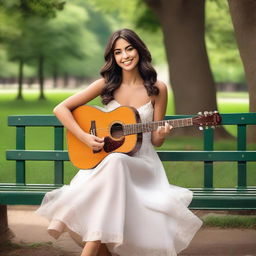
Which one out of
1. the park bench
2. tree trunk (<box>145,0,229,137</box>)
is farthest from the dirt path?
tree trunk (<box>145,0,229,137</box>)

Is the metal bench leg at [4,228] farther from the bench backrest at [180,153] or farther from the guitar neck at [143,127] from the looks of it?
the guitar neck at [143,127]

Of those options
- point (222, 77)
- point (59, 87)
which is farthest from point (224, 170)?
point (59, 87)

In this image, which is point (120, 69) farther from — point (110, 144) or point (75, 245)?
point (75, 245)

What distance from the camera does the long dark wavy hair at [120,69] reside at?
477 cm

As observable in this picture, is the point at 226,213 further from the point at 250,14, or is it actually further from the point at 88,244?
the point at 88,244

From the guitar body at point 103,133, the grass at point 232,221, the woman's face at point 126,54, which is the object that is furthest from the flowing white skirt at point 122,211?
the grass at point 232,221

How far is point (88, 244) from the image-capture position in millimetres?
4273

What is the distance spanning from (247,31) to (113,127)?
11.7 ft

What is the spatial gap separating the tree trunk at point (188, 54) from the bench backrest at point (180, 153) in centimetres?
651

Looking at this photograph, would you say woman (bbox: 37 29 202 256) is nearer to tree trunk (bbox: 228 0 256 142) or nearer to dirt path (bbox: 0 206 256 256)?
dirt path (bbox: 0 206 256 256)

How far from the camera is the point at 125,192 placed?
14.3ft

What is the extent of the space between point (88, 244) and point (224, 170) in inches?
192

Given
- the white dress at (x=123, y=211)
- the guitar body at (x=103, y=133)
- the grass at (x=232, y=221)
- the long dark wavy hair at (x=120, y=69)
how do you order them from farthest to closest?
Result: 1. the grass at (x=232, y=221)
2. the long dark wavy hair at (x=120, y=69)
3. the guitar body at (x=103, y=133)
4. the white dress at (x=123, y=211)

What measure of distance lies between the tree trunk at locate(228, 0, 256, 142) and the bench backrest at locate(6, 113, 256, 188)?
2192 mm
